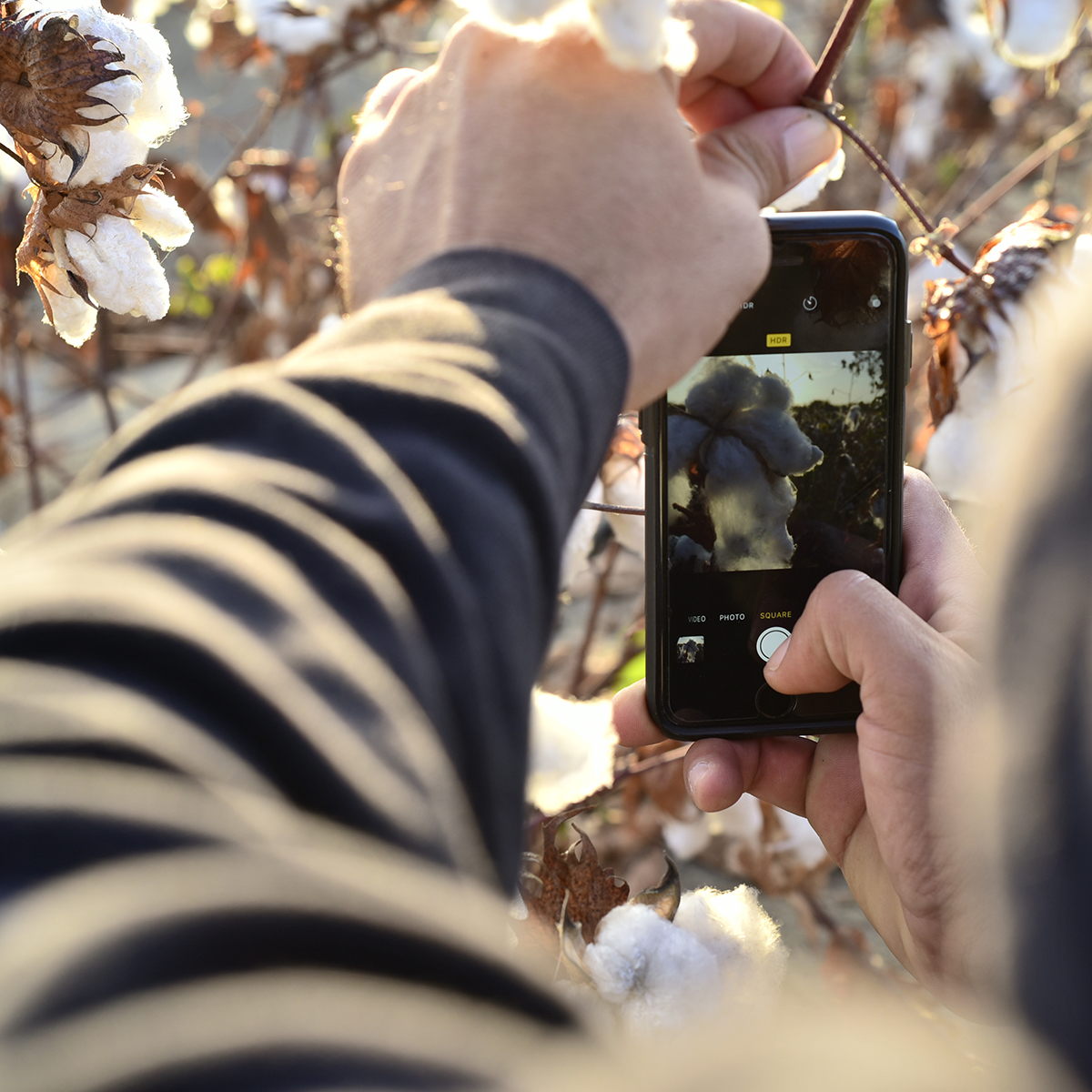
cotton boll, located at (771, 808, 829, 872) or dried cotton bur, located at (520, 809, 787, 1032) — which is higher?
dried cotton bur, located at (520, 809, 787, 1032)

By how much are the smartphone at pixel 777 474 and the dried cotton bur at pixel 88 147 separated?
33 centimetres

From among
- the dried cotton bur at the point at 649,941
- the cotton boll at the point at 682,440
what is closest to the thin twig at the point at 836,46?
the cotton boll at the point at 682,440

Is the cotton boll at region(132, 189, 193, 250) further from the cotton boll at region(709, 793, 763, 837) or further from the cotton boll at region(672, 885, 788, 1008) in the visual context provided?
the cotton boll at region(709, 793, 763, 837)

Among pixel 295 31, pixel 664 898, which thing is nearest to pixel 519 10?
pixel 664 898

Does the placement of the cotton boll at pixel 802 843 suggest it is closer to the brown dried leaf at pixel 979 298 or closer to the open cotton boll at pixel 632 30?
the brown dried leaf at pixel 979 298

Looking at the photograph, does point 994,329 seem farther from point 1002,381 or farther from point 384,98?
point 384,98

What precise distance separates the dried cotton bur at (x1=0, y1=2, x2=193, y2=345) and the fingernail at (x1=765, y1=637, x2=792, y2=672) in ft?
1.48

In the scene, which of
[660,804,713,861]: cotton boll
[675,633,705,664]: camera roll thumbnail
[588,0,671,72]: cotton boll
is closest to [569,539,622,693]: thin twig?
[660,804,713,861]: cotton boll

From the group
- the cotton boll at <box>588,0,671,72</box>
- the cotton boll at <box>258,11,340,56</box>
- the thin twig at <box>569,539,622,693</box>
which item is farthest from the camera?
the cotton boll at <box>258,11,340,56</box>

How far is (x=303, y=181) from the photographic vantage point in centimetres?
153

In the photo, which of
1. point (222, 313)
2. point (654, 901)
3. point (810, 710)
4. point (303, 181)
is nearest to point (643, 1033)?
point (654, 901)

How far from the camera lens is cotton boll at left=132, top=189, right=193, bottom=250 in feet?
1.76

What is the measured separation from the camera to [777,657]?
0.64 m

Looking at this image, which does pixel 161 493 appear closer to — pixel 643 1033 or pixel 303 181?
pixel 643 1033
